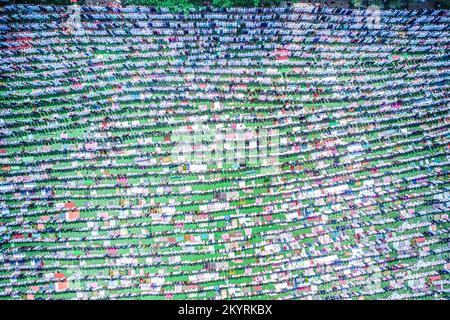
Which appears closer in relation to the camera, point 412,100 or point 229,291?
point 229,291

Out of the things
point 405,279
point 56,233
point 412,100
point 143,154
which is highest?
point 412,100

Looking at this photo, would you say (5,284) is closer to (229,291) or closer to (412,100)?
(229,291)

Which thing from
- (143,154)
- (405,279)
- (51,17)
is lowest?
(405,279)

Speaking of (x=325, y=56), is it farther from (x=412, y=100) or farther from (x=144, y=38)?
(x=144, y=38)

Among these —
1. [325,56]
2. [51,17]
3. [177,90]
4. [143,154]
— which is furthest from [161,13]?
[325,56]

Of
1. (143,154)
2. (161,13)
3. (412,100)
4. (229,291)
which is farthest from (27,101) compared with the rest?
(412,100)

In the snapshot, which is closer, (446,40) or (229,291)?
(229,291)

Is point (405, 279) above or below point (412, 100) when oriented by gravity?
below
